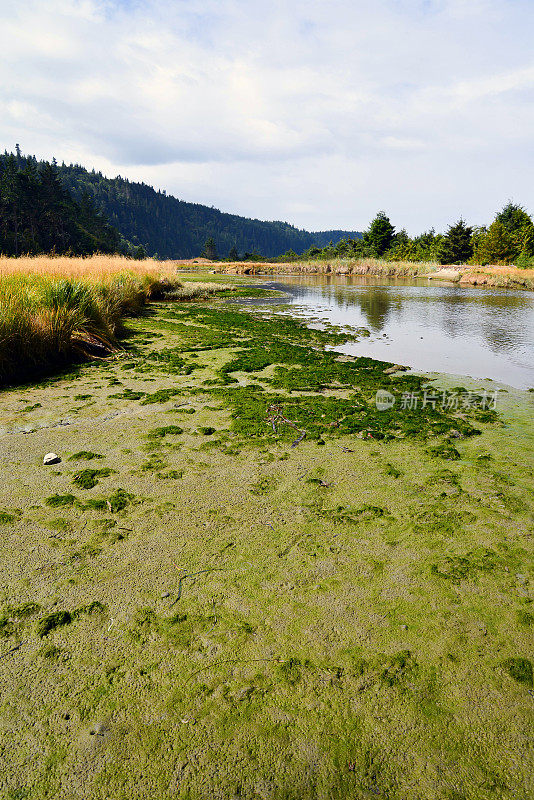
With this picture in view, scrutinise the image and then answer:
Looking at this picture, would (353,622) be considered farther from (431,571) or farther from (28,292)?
(28,292)

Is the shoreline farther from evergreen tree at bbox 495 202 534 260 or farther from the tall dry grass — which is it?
the tall dry grass

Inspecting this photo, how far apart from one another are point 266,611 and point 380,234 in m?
67.8

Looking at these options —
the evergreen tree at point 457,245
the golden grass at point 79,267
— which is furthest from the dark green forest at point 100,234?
the golden grass at point 79,267

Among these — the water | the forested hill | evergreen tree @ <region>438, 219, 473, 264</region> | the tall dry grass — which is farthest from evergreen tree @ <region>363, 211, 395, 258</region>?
the forested hill

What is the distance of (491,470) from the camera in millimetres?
3777

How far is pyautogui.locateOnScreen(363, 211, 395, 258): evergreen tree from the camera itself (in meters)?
61.9

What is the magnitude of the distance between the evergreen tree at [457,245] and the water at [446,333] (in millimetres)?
34901

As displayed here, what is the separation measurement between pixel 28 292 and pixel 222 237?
206147 mm

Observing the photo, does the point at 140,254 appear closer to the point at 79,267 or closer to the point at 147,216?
the point at 79,267

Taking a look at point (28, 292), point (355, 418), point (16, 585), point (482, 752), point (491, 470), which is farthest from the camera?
point (28, 292)

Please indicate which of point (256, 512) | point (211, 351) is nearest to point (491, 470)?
point (256, 512)

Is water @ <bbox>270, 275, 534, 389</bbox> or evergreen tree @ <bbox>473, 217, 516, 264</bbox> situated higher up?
evergreen tree @ <bbox>473, 217, 516, 264</bbox>

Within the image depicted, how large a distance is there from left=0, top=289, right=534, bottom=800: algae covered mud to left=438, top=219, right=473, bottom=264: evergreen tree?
54.1 m

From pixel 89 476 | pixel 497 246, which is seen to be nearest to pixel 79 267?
pixel 89 476
